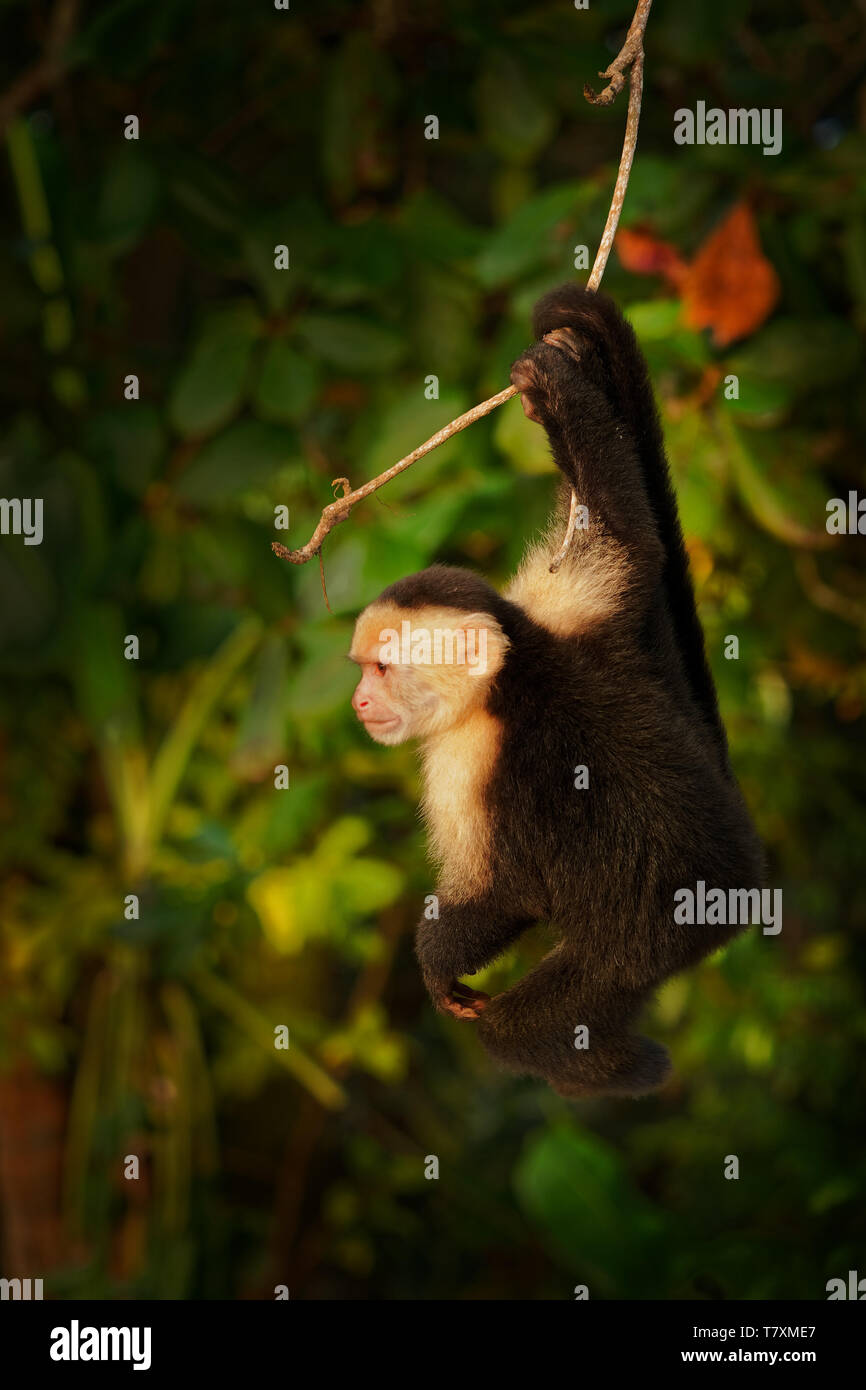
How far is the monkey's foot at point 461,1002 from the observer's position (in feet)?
2.17

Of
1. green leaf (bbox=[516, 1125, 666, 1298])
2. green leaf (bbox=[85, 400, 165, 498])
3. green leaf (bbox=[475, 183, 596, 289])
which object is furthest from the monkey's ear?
green leaf (bbox=[516, 1125, 666, 1298])

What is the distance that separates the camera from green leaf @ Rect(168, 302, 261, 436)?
52.1 inches

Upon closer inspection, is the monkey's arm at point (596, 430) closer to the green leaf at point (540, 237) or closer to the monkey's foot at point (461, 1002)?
the monkey's foot at point (461, 1002)

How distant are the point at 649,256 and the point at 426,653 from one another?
753 mm

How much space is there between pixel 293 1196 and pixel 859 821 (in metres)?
1.17

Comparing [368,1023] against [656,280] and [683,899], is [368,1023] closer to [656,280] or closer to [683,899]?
[656,280]

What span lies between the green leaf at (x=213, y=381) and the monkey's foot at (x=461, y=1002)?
0.81 m

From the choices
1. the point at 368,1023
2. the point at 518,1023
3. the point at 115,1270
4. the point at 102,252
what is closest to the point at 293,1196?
the point at 115,1270

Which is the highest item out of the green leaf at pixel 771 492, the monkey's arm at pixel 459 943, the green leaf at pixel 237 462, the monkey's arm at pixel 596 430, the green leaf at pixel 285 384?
the green leaf at pixel 285 384

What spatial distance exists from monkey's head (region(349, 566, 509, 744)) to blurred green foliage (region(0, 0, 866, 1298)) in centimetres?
35

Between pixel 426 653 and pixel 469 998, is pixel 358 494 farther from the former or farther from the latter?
pixel 469 998

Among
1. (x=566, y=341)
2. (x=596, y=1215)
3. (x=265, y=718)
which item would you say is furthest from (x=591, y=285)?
(x=596, y=1215)

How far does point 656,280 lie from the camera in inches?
53.3

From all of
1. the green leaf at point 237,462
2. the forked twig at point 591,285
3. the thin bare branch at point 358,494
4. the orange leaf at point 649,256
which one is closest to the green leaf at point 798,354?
the orange leaf at point 649,256
